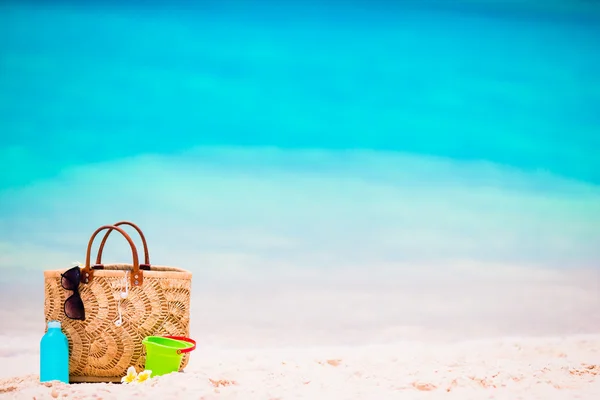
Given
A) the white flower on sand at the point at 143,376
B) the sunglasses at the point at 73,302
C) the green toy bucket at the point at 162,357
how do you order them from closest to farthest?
the white flower on sand at the point at 143,376, the green toy bucket at the point at 162,357, the sunglasses at the point at 73,302

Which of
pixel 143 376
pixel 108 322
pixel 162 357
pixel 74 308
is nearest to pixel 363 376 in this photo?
pixel 162 357

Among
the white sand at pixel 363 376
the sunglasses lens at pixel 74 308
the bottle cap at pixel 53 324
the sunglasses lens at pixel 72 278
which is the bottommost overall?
the white sand at pixel 363 376

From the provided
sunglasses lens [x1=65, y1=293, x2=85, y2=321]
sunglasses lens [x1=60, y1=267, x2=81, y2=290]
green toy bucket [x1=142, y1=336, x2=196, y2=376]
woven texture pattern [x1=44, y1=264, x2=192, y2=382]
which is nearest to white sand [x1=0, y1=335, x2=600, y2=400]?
green toy bucket [x1=142, y1=336, x2=196, y2=376]

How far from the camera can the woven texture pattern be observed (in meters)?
4.12

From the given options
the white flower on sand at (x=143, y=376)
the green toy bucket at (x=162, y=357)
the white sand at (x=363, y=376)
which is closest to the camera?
the white sand at (x=363, y=376)

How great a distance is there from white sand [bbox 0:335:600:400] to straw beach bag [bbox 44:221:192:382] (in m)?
0.37

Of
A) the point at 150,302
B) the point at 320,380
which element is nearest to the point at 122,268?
the point at 150,302

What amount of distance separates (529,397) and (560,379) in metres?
0.70

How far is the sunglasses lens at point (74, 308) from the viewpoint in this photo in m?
4.09

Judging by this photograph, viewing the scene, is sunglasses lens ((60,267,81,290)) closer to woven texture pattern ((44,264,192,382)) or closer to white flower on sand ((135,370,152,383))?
woven texture pattern ((44,264,192,382))

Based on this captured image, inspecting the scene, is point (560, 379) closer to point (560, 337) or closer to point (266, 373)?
point (266, 373)

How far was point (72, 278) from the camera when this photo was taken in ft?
13.4

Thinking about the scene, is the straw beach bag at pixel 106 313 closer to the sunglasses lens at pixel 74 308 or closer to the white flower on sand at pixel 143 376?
the sunglasses lens at pixel 74 308

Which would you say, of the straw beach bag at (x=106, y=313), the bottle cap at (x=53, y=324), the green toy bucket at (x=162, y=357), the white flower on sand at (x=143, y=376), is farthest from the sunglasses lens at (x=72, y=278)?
the white flower on sand at (x=143, y=376)
